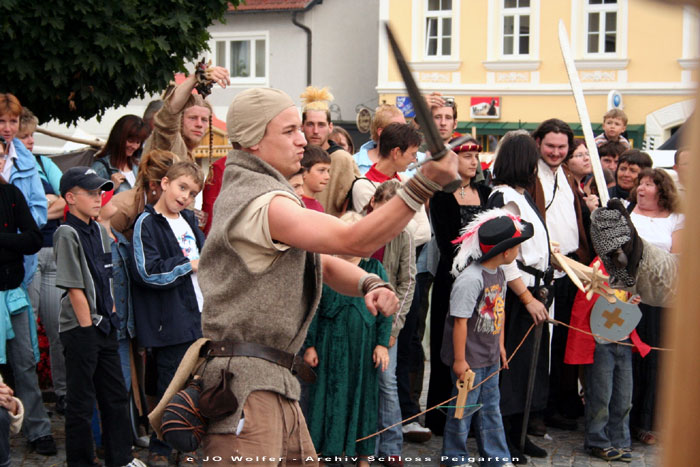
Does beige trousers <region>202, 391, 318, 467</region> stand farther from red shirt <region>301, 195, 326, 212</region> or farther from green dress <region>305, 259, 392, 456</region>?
red shirt <region>301, 195, 326, 212</region>

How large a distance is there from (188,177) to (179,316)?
899 mm

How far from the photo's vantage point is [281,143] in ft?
10.2

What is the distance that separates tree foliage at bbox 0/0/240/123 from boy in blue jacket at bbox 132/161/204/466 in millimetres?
2386

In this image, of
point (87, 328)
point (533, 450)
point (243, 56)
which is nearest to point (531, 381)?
point (533, 450)

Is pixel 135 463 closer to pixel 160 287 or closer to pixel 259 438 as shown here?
pixel 160 287

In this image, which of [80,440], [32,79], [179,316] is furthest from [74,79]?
[80,440]

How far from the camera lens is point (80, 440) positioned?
16.3 ft

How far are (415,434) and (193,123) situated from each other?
294 cm

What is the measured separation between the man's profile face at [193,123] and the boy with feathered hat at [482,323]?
2.39 meters

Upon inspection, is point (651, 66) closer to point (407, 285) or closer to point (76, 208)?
point (407, 285)

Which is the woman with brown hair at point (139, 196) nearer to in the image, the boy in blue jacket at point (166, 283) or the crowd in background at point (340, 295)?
the crowd in background at point (340, 295)

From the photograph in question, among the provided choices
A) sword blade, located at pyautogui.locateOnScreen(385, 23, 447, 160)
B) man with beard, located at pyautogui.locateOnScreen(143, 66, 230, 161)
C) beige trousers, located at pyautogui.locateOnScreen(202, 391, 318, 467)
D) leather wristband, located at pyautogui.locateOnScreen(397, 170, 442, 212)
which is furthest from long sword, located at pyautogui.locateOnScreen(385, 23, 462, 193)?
man with beard, located at pyautogui.locateOnScreen(143, 66, 230, 161)

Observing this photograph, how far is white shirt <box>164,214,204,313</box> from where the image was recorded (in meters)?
5.45

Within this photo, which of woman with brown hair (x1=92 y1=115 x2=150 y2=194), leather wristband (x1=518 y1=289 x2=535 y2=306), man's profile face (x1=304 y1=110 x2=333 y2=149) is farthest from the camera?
man's profile face (x1=304 y1=110 x2=333 y2=149)
